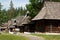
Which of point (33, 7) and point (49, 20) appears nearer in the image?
point (49, 20)

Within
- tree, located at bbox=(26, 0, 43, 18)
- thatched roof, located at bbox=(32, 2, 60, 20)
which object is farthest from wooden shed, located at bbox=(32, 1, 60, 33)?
tree, located at bbox=(26, 0, 43, 18)

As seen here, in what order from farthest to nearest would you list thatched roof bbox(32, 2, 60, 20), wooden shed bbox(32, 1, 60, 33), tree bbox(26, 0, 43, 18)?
tree bbox(26, 0, 43, 18) → thatched roof bbox(32, 2, 60, 20) → wooden shed bbox(32, 1, 60, 33)

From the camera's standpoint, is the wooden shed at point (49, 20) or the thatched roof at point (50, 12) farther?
the thatched roof at point (50, 12)

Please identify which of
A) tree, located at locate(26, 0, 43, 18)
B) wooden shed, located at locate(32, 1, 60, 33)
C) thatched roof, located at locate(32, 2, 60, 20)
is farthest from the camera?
tree, located at locate(26, 0, 43, 18)

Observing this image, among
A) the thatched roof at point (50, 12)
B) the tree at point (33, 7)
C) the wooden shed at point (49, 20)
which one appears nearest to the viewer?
the wooden shed at point (49, 20)

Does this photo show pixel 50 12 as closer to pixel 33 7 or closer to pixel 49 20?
pixel 49 20

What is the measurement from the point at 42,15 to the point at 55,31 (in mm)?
4933

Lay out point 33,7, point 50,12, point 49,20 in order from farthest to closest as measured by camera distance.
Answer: point 33,7
point 50,12
point 49,20

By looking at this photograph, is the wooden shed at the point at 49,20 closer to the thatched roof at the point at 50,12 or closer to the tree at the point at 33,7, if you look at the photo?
the thatched roof at the point at 50,12

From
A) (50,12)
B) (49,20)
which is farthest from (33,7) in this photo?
(49,20)

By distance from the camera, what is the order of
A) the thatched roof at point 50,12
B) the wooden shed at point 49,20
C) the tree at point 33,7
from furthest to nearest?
the tree at point 33,7
the thatched roof at point 50,12
the wooden shed at point 49,20

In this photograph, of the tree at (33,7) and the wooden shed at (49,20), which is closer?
the wooden shed at (49,20)

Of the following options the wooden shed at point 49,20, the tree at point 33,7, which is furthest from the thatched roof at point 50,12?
the tree at point 33,7

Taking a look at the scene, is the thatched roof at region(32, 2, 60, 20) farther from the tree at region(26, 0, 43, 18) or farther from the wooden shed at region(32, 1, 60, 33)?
the tree at region(26, 0, 43, 18)
